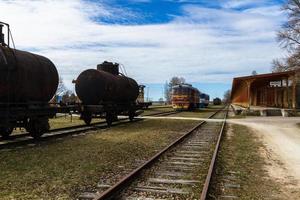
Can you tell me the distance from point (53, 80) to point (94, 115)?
6.90m

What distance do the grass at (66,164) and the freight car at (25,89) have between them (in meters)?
1.32

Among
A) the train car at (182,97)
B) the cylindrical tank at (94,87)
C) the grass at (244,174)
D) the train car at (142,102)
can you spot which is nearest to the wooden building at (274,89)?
the train car at (182,97)

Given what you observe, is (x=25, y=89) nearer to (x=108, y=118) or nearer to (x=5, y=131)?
(x=5, y=131)

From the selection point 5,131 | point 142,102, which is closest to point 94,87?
point 5,131

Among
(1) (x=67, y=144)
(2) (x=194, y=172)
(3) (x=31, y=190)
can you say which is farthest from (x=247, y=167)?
(1) (x=67, y=144)

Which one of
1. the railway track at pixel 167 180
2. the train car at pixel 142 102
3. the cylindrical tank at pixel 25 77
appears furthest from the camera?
Result: the train car at pixel 142 102

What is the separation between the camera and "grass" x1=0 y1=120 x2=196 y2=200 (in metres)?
7.81

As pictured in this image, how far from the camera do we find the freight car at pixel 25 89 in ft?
46.5

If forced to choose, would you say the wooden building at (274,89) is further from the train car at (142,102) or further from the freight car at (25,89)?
the freight car at (25,89)

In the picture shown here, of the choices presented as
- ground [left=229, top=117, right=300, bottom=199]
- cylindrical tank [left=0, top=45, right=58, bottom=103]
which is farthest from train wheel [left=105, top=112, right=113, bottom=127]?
ground [left=229, top=117, right=300, bottom=199]

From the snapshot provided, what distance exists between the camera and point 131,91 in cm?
2886

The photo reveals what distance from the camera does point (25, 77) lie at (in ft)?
49.8

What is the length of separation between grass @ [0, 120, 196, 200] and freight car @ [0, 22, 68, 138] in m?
1.32

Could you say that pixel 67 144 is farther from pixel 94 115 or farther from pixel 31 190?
pixel 94 115
